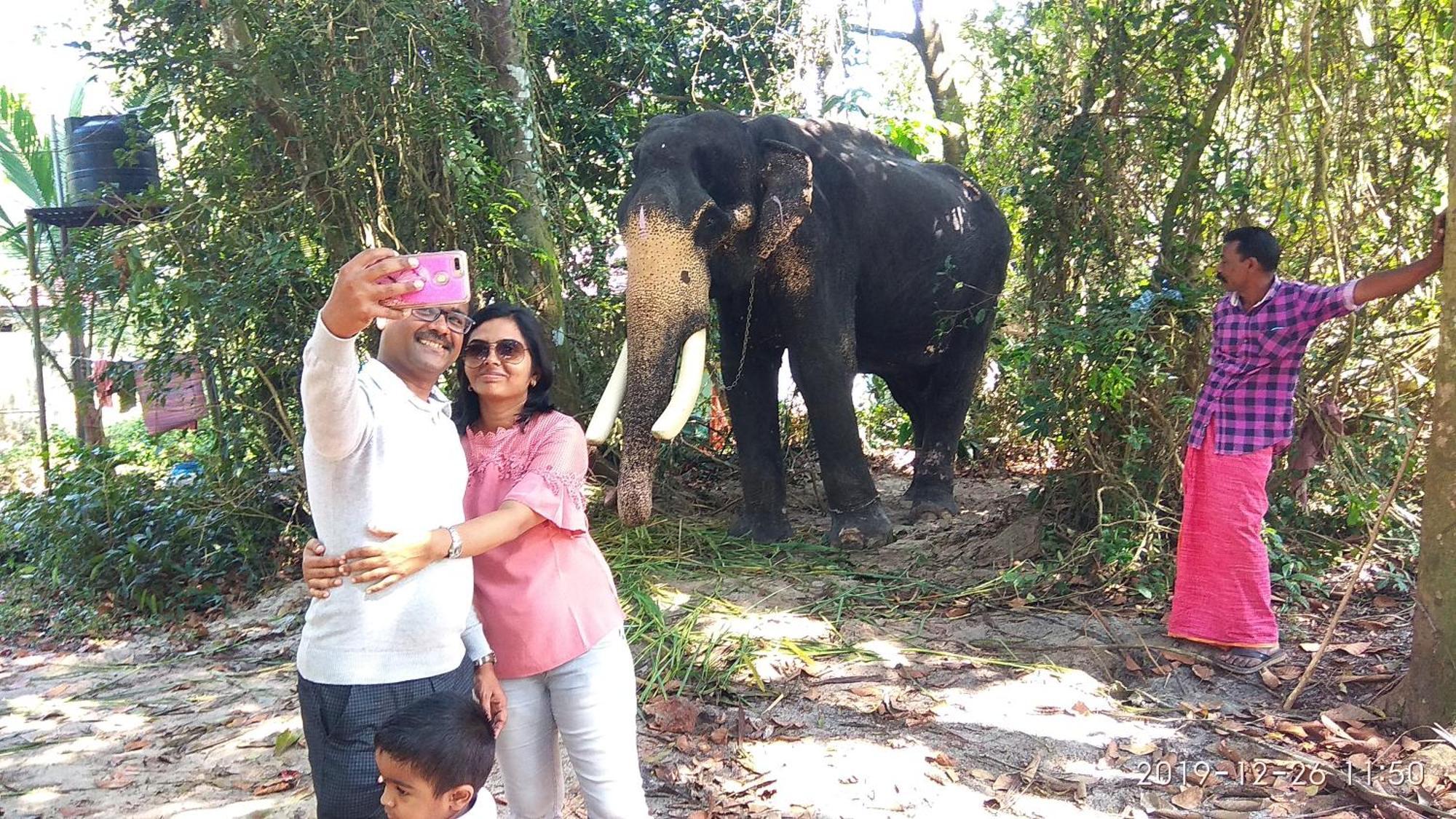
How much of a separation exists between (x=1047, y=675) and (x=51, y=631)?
5407 mm

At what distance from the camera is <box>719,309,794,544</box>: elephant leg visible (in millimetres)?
6105

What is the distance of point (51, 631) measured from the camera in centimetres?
589

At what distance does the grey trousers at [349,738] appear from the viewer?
1.97 meters

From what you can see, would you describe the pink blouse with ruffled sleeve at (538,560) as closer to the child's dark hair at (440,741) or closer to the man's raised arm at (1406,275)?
the child's dark hair at (440,741)

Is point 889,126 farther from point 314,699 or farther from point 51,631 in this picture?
point 314,699

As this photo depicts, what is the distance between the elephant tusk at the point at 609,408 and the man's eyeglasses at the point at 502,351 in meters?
1.62

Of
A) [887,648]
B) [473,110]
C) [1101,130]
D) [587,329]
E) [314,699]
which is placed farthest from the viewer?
[587,329]

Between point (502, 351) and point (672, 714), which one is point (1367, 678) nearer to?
point (672, 714)

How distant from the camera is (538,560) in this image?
2307 mm

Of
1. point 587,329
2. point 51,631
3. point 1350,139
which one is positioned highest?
point 1350,139

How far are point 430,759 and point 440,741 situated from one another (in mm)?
35

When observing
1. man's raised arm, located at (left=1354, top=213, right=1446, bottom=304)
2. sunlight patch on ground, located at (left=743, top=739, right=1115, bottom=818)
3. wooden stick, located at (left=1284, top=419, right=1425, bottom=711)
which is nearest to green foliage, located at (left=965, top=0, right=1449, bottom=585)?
man's raised arm, located at (left=1354, top=213, right=1446, bottom=304)

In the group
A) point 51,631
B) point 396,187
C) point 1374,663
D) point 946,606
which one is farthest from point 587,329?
point 1374,663

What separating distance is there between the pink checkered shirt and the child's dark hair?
314 cm
